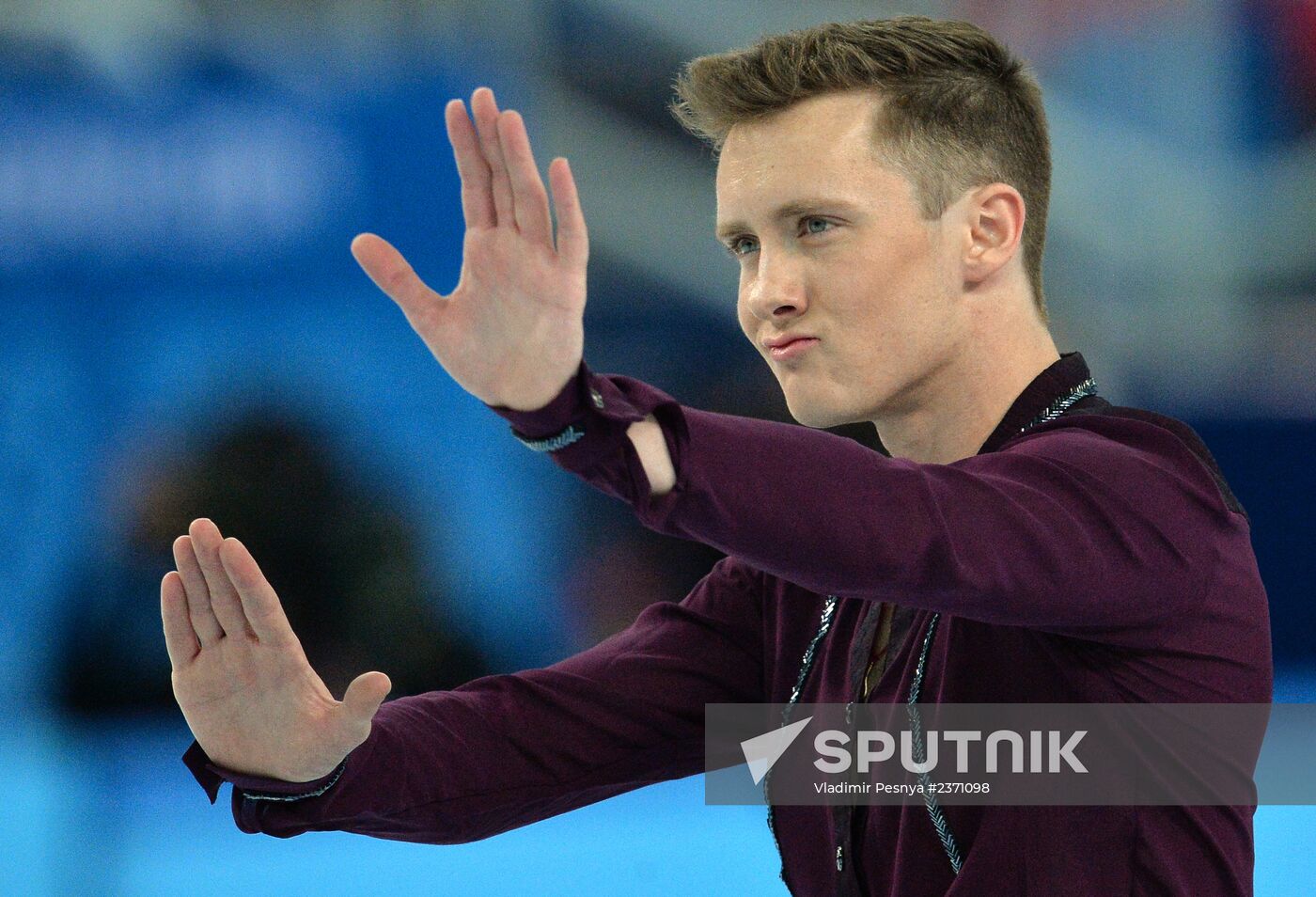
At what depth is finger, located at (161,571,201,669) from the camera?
5.74 feet

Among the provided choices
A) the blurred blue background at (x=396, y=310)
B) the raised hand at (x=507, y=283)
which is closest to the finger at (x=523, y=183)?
the raised hand at (x=507, y=283)

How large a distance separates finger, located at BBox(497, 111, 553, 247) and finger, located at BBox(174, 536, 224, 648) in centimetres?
65

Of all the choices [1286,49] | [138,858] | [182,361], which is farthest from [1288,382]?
[138,858]

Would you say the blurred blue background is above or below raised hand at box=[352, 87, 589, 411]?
above

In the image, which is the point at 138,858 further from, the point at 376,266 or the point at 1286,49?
the point at 1286,49

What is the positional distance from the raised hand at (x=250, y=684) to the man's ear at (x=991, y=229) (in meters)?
0.94

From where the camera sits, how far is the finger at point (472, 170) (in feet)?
4.39

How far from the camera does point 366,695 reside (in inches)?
70.1

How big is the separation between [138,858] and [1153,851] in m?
3.62

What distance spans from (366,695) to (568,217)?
0.76m

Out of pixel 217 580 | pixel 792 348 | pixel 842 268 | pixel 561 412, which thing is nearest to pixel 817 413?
pixel 792 348

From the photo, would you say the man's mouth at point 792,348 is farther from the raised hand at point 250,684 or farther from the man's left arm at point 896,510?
the raised hand at point 250,684
